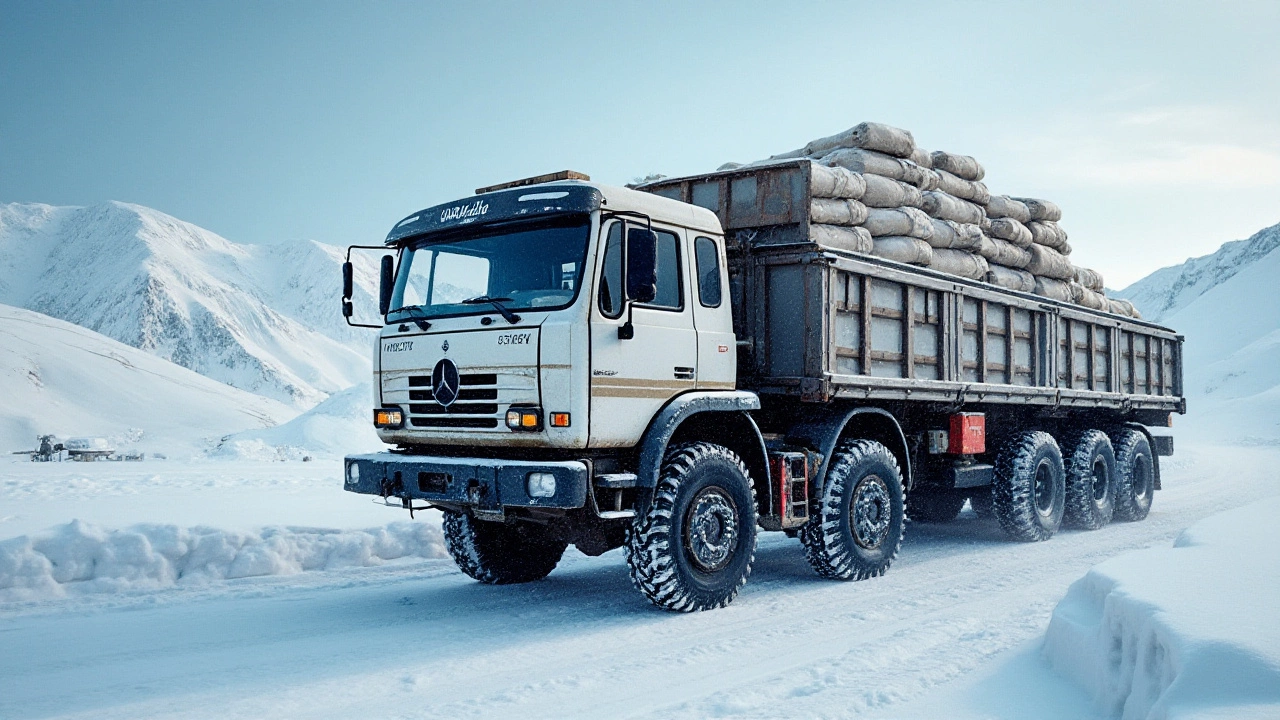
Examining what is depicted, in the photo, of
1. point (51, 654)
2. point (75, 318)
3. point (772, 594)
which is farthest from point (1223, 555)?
point (75, 318)

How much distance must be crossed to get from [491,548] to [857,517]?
10.3ft

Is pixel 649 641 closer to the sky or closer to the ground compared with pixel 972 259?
closer to the ground

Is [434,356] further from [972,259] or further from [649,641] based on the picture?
[972,259]

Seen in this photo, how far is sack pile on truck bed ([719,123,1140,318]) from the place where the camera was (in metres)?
8.56

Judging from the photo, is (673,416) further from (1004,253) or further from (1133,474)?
(1133,474)

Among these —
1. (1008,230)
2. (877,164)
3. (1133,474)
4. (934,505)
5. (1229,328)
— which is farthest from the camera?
A: (1229,328)

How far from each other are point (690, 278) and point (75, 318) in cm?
21316

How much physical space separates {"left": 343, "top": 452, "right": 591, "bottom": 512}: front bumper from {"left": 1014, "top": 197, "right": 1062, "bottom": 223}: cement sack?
8.04 metres

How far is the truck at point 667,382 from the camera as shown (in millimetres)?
6402

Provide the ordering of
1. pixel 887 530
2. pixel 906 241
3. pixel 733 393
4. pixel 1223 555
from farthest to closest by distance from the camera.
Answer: pixel 906 241
pixel 887 530
pixel 733 393
pixel 1223 555

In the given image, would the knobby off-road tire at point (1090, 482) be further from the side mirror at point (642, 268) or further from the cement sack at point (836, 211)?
the side mirror at point (642, 268)

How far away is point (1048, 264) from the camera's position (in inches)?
462

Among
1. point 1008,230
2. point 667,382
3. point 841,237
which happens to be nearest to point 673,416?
point 667,382

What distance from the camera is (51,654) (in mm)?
5801
